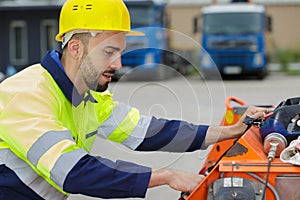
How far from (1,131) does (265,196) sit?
1.14 meters

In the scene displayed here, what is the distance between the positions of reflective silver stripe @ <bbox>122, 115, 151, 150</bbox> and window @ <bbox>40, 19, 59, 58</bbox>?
75.2 feet

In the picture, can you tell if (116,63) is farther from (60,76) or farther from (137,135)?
(137,135)

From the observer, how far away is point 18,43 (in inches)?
1057

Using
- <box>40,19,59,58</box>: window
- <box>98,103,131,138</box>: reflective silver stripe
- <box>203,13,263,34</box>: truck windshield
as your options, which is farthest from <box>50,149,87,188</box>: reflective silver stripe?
<box>40,19,59,58</box>: window

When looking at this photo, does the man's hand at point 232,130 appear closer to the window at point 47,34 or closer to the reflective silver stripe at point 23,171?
the reflective silver stripe at point 23,171

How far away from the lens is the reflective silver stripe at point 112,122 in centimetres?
362

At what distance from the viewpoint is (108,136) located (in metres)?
3.65

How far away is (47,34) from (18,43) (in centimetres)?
133

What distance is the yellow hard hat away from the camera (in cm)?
289

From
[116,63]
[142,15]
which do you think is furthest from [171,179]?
[142,15]

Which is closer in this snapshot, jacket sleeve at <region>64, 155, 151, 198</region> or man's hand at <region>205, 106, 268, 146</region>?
jacket sleeve at <region>64, 155, 151, 198</region>

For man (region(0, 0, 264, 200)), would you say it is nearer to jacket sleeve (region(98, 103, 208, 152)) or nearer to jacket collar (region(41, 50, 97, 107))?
jacket collar (region(41, 50, 97, 107))

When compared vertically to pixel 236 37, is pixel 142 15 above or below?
above

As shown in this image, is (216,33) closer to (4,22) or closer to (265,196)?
(4,22)
